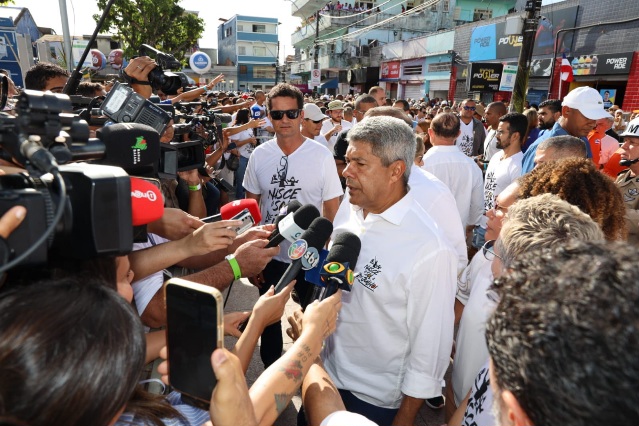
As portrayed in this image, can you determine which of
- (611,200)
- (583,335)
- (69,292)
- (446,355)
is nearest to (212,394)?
(69,292)

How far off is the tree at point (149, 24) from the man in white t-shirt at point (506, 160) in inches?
1167

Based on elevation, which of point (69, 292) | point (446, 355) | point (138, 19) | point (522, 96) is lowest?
point (446, 355)

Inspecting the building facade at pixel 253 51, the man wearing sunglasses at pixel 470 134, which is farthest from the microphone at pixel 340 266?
the building facade at pixel 253 51

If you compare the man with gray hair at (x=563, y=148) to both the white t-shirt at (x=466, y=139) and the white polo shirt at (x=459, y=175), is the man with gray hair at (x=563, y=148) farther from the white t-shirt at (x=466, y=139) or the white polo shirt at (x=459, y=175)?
the white t-shirt at (x=466, y=139)

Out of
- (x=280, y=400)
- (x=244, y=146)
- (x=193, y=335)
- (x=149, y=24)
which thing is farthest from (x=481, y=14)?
(x=193, y=335)

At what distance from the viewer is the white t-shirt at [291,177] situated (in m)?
3.40

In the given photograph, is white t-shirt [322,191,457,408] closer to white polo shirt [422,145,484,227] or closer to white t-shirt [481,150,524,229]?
white polo shirt [422,145,484,227]

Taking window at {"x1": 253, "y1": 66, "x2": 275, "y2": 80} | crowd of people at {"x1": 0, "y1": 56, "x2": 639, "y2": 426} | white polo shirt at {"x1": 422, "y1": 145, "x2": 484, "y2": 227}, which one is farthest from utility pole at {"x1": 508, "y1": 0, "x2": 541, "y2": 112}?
window at {"x1": 253, "y1": 66, "x2": 275, "y2": 80}

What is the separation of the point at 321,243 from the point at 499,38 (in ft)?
65.6

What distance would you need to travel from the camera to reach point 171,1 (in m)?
30.3

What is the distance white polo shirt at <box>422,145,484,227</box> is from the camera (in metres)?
4.04

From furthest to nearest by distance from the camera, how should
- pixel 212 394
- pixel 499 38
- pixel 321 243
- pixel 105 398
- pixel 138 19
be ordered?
pixel 138 19 < pixel 499 38 < pixel 321 243 < pixel 212 394 < pixel 105 398

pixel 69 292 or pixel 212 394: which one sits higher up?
pixel 69 292

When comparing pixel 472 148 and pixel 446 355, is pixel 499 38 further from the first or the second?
pixel 446 355
